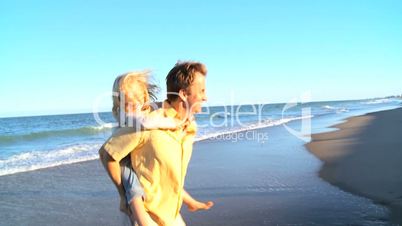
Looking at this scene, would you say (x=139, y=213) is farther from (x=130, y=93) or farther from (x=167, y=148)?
(x=130, y=93)

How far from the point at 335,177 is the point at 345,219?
8.14 feet

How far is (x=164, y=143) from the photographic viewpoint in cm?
175

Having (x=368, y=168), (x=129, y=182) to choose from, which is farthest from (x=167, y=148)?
(x=368, y=168)

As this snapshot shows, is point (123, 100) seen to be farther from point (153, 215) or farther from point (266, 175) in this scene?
point (266, 175)

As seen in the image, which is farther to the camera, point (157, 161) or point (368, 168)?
point (368, 168)

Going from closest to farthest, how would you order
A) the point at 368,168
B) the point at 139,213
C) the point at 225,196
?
the point at 139,213 < the point at 225,196 < the point at 368,168

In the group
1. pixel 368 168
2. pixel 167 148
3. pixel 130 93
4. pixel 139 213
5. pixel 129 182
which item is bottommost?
pixel 368 168

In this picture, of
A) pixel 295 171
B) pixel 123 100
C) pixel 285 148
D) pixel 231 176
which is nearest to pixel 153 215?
pixel 123 100

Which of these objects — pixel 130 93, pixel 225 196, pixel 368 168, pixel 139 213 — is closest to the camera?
pixel 139 213

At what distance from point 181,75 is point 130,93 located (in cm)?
27

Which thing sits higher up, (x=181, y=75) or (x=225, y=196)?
(x=181, y=75)

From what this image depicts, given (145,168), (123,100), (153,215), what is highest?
(123,100)

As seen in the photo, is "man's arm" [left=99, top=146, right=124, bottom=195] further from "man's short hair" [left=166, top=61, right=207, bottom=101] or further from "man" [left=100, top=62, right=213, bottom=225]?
"man's short hair" [left=166, top=61, right=207, bottom=101]

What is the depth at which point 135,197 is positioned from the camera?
67.8 inches
